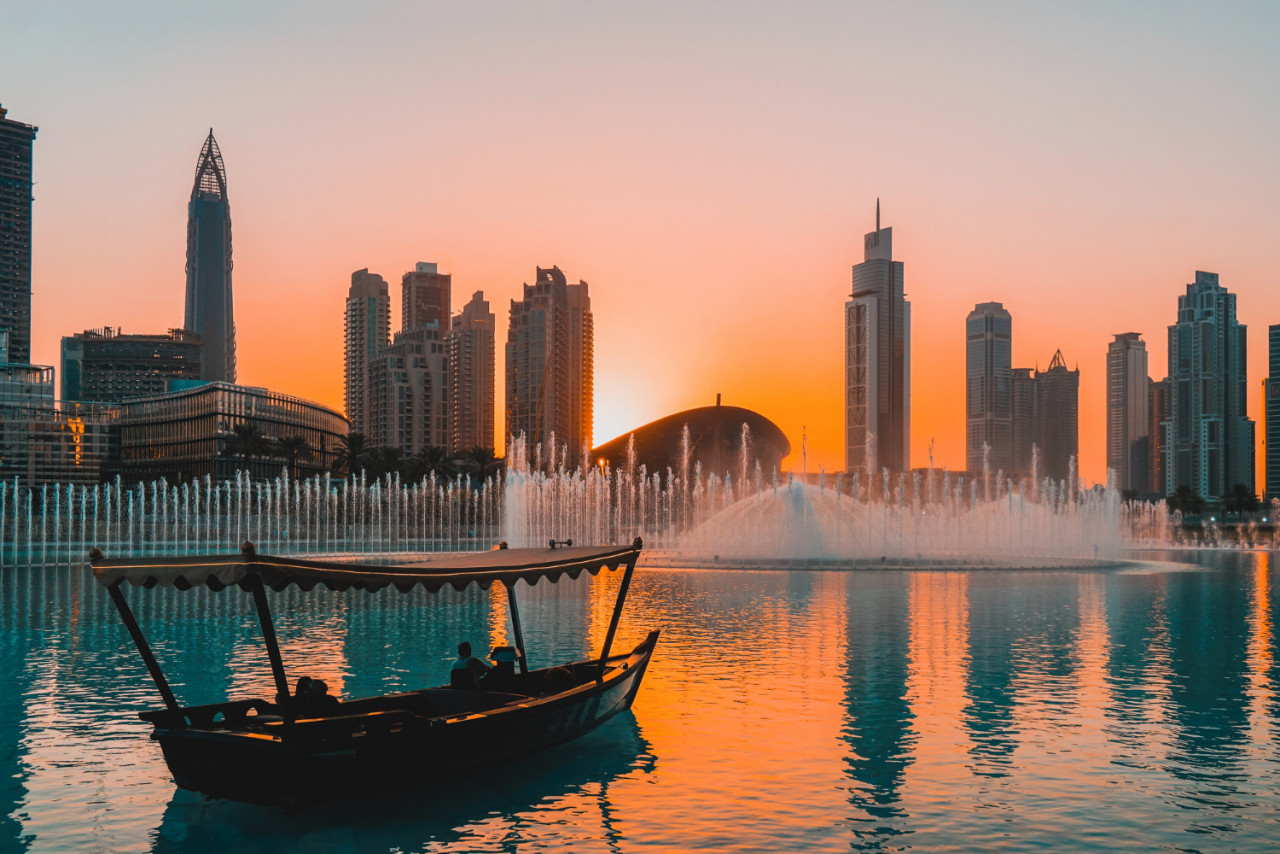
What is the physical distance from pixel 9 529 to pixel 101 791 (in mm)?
88567

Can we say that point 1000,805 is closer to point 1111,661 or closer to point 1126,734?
point 1126,734

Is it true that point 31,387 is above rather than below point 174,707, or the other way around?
above

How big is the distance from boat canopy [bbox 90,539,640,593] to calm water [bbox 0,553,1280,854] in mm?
3414

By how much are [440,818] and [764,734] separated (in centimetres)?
737

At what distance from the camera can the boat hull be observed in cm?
1531

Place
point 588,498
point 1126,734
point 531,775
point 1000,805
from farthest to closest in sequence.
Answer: point 588,498, point 1126,734, point 531,775, point 1000,805

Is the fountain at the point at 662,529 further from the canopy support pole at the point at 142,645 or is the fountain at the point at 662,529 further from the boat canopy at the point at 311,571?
the canopy support pole at the point at 142,645

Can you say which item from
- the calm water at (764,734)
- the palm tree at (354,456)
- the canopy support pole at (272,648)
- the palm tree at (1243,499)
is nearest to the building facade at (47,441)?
the palm tree at (354,456)

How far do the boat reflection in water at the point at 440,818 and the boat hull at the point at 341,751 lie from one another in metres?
0.42

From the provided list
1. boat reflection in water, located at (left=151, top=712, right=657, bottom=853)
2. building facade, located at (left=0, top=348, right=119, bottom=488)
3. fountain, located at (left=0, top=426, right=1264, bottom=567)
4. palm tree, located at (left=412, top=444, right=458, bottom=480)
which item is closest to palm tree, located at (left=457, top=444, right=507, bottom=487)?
palm tree, located at (left=412, top=444, right=458, bottom=480)

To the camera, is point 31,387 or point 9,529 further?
point 31,387

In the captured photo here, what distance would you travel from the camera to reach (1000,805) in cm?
1648

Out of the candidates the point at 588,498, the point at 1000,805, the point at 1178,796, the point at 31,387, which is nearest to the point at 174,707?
the point at 1000,805

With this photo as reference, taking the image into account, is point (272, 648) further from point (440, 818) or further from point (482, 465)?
point (482, 465)
